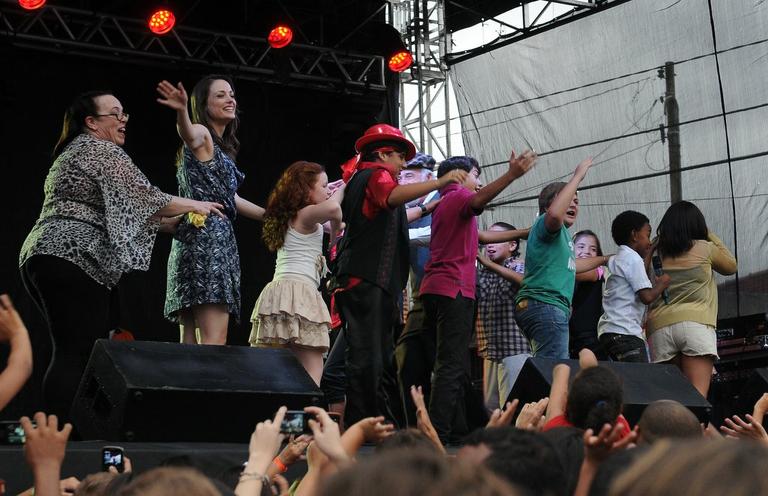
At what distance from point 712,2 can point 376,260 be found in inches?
216

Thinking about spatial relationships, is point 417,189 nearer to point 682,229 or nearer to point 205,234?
point 205,234

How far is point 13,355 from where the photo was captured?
2.92 metres

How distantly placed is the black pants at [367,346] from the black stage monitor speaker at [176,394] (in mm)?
253

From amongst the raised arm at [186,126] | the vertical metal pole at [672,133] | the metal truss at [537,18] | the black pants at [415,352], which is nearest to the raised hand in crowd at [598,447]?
the black pants at [415,352]

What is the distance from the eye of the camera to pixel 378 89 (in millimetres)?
10500

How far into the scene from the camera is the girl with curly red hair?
5.28 m

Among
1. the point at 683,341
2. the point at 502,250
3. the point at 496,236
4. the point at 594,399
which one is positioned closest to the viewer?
the point at 594,399

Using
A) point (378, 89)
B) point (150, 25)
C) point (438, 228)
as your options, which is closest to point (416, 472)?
point (438, 228)

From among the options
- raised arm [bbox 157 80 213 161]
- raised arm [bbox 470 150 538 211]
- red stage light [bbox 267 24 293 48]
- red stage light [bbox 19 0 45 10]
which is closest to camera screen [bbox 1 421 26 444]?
raised arm [bbox 157 80 213 161]

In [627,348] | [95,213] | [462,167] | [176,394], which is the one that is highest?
[462,167]

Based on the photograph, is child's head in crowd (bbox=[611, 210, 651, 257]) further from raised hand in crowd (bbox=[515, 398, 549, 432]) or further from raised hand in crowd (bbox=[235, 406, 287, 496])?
raised hand in crowd (bbox=[235, 406, 287, 496])

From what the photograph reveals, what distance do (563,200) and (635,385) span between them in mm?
993

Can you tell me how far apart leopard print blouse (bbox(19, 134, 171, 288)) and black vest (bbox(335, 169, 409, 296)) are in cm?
89

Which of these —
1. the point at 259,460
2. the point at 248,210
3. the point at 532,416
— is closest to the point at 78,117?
the point at 248,210
